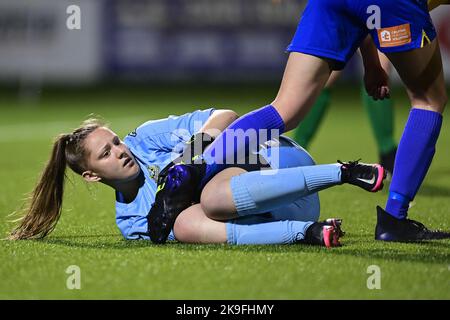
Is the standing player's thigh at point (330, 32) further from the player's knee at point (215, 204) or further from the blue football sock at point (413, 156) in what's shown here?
the player's knee at point (215, 204)

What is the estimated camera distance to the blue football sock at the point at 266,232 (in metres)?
3.80

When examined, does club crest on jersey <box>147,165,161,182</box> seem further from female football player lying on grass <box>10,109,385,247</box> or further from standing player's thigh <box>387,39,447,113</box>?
standing player's thigh <box>387,39,447,113</box>

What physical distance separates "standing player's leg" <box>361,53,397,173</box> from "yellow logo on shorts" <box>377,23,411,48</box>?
2184 millimetres

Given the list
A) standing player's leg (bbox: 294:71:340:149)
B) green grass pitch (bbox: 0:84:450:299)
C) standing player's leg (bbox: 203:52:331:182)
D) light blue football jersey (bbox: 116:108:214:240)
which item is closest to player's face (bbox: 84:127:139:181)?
light blue football jersey (bbox: 116:108:214:240)

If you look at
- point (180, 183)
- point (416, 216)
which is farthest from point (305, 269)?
point (416, 216)

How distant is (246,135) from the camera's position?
365cm

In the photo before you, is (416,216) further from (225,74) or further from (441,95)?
(225,74)

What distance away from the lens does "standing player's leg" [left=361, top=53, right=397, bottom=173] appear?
19.3ft

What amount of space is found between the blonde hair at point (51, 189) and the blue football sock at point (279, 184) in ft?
2.71

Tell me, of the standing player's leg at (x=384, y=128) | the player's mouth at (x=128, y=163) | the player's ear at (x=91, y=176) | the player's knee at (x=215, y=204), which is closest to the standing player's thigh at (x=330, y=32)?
the player's knee at (x=215, y=204)

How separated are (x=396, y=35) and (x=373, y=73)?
21.7 inches

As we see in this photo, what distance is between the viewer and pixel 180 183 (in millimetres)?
3764

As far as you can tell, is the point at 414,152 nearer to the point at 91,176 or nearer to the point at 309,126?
the point at 91,176

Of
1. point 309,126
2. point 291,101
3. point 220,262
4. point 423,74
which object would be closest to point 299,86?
point 291,101
